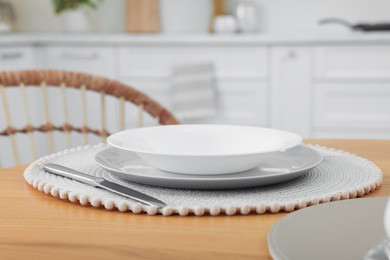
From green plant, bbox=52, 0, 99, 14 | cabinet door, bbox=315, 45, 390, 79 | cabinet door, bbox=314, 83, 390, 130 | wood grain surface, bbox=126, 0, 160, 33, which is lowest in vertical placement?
cabinet door, bbox=314, 83, 390, 130

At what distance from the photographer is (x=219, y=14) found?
3.25 meters

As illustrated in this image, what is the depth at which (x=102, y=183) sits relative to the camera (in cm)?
69

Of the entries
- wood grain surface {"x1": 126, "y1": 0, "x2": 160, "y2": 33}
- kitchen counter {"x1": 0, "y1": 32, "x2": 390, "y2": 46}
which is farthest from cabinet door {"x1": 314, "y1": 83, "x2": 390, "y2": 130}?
wood grain surface {"x1": 126, "y1": 0, "x2": 160, "y2": 33}

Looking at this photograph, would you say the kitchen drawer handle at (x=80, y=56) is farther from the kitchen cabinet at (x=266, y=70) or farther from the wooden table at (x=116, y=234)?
the wooden table at (x=116, y=234)

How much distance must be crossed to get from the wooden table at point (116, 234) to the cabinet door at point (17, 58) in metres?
2.33

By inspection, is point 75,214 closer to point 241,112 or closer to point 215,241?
point 215,241

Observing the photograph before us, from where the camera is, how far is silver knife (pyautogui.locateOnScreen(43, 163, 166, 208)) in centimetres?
64

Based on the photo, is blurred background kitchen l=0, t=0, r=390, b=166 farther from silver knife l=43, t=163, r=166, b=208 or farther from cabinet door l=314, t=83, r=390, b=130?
silver knife l=43, t=163, r=166, b=208

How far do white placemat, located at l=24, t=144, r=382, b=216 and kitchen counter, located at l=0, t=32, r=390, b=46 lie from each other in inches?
78.3

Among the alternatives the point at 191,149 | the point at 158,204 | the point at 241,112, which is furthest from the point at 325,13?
the point at 158,204

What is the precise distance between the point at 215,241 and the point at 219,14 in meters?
2.81

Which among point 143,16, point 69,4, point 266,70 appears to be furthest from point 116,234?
point 69,4

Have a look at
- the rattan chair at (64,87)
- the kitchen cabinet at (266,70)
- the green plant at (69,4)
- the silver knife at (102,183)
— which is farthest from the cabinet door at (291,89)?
the silver knife at (102,183)

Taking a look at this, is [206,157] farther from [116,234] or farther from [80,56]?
[80,56]
